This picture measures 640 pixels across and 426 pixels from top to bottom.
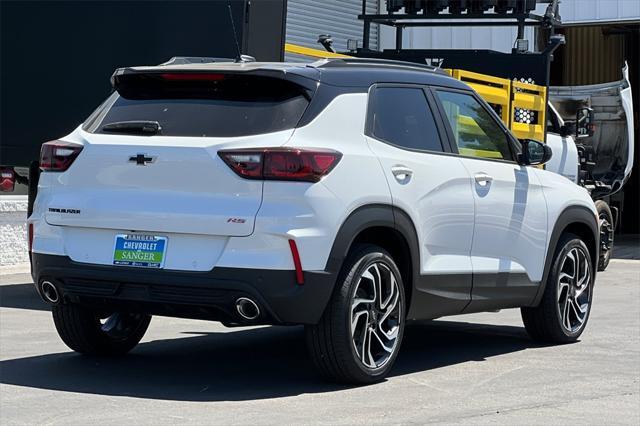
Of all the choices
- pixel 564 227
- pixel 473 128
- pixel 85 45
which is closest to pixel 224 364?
pixel 473 128

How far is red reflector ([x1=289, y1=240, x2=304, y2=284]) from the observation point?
276 inches

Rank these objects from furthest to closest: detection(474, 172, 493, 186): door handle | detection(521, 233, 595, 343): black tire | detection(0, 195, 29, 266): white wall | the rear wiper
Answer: detection(0, 195, 29, 266): white wall
detection(521, 233, 595, 343): black tire
detection(474, 172, 493, 186): door handle
the rear wiper

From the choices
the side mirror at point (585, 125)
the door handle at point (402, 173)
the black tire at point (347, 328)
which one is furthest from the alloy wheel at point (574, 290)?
the side mirror at point (585, 125)

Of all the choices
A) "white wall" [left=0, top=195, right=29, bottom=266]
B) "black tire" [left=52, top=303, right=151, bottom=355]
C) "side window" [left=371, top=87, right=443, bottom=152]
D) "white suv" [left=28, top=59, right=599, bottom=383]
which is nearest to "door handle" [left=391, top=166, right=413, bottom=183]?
"white suv" [left=28, top=59, right=599, bottom=383]

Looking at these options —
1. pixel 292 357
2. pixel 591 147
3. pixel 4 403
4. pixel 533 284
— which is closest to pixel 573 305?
pixel 533 284

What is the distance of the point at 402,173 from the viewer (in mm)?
7754

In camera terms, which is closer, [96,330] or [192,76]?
[192,76]

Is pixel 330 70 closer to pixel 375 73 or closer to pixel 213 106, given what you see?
pixel 375 73

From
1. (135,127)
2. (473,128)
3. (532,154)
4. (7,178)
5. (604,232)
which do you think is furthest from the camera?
(604,232)

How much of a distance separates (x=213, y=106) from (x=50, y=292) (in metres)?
1.39

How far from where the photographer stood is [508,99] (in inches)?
517

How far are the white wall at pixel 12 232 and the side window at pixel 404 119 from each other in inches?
325

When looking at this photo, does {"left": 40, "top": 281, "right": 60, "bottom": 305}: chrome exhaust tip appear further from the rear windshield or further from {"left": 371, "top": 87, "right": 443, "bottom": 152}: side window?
{"left": 371, "top": 87, "right": 443, "bottom": 152}: side window

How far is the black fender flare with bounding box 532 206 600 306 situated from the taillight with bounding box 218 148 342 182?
8.83 ft
